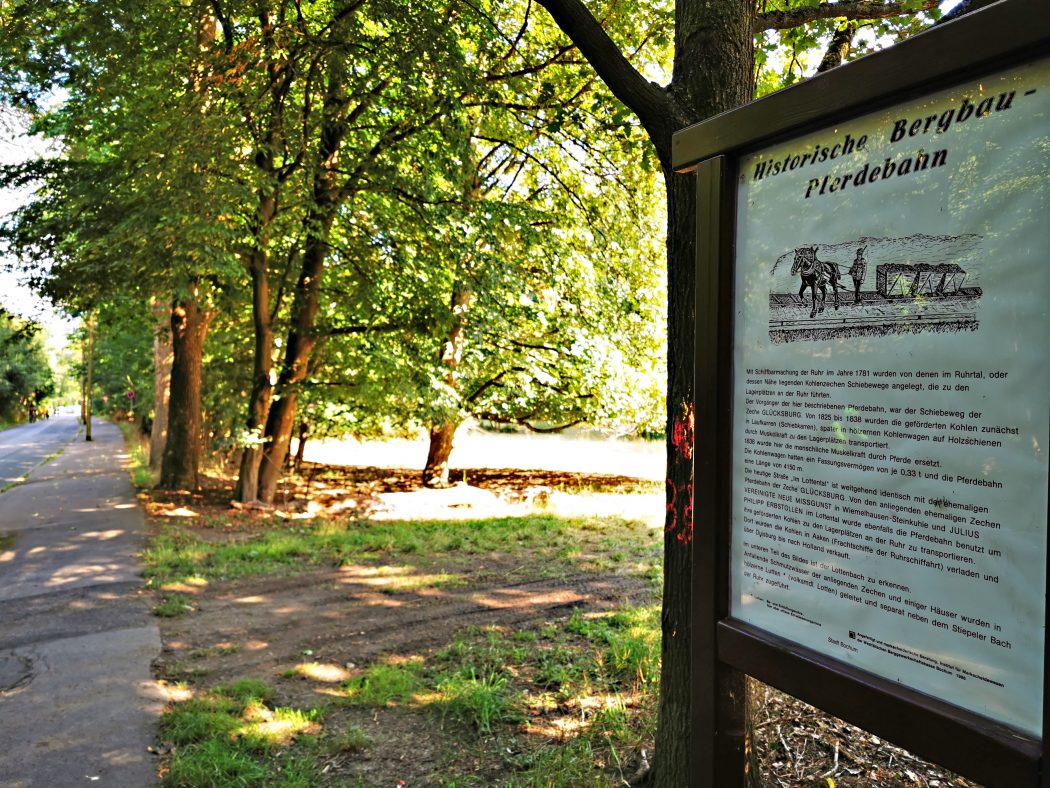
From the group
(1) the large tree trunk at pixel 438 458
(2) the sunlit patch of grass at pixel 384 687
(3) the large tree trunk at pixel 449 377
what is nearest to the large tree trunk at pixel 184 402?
(3) the large tree trunk at pixel 449 377

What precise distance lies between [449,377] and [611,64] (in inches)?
532

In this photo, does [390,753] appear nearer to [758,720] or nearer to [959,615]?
[758,720]

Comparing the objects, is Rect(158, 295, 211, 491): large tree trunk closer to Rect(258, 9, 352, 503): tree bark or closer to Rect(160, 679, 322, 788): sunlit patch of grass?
Rect(258, 9, 352, 503): tree bark

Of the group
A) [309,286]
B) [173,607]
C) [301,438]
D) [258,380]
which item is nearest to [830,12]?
[173,607]

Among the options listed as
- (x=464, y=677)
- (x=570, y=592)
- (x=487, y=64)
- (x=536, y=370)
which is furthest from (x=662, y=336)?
(x=464, y=677)

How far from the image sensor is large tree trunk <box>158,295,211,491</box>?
15289 mm

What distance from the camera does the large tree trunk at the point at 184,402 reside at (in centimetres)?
1529

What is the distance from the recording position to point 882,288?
1883 mm

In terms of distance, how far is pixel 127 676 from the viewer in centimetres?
552

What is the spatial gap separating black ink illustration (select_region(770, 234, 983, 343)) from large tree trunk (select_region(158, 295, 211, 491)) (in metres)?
15.0

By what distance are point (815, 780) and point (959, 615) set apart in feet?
7.93

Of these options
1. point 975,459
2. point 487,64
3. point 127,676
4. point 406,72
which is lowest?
point 127,676

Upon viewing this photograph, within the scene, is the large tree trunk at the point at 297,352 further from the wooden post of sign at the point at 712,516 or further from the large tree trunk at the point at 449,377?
the wooden post of sign at the point at 712,516

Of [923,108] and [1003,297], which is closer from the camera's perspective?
[1003,297]
